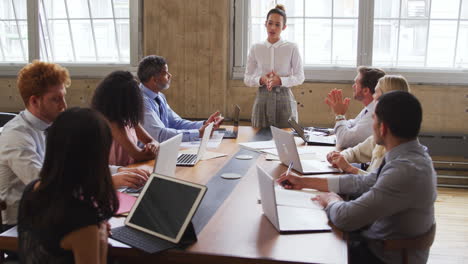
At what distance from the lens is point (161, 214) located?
69.5 inches

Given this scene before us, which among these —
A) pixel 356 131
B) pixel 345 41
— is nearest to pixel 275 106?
pixel 356 131

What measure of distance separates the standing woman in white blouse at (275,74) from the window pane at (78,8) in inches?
88.1

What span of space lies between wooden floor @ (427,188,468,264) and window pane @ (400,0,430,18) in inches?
68.8

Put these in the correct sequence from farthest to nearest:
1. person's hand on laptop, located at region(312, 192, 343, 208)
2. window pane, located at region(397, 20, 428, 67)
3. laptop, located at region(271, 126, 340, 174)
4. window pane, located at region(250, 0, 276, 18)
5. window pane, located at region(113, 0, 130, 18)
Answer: window pane, located at region(113, 0, 130, 18)
window pane, located at region(250, 0, 276, 18)
window pane, located at region(397, 20, 428, 67)
laptop, located at region(271, 126, 340, 174)
person's hand on laptop, located at region(312, 192, 343, 208)

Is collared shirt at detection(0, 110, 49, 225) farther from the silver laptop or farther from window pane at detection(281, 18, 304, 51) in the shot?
window pane at detection(281, 18, 304, 51)

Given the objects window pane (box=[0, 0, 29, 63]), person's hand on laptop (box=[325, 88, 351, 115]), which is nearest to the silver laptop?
person's hand on laptop (box=[325, 88, 351, 115])

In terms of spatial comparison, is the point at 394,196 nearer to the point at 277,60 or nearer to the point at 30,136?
the point at 30,136

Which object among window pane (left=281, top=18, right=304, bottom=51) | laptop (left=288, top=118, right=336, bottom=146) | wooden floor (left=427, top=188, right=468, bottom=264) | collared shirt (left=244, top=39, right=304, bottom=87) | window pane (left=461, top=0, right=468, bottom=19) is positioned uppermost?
window pane (left=461, top=0, right=468, bottom=19)

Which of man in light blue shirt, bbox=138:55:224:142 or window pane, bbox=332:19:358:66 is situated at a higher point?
window pane, bbox=332:19:358:66

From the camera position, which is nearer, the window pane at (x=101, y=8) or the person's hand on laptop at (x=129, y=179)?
the person's hand on laptop at (x=129, y=179)

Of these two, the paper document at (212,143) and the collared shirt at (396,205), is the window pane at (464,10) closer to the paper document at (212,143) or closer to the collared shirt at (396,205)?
the paper document at (212,143)

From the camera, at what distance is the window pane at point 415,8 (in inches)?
198

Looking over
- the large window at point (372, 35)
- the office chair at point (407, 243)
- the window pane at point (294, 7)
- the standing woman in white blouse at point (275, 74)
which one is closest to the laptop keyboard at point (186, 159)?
the office chair at point (407, 243)

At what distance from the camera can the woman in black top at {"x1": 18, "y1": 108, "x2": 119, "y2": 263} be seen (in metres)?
1.42
